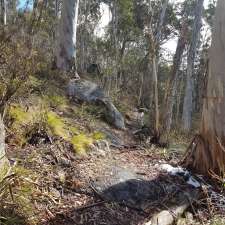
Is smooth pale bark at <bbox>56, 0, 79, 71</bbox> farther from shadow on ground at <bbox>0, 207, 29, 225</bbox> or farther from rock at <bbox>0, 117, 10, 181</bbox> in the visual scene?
shadow on ground at <bbox>0, 207, 29, 225</bbox>

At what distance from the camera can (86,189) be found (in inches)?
160

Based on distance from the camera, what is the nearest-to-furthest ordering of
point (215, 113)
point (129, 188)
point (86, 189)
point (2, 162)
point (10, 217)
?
point (10, 217)
point (2, 162)
point (86, 189)
point (129, 188)
point (215, 113)

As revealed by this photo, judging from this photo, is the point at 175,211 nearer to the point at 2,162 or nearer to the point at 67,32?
the point at 2,162

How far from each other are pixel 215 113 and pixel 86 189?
195 cm

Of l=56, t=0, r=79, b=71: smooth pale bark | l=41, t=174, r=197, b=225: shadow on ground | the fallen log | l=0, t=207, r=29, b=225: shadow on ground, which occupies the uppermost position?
l=56, t=0, r=79, b=71: smooth pale bark

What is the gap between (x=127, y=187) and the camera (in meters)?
4.30

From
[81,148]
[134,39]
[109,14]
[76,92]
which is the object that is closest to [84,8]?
[109,14]

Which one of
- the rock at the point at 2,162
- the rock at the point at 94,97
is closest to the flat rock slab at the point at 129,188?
the rock at the point at 2,162

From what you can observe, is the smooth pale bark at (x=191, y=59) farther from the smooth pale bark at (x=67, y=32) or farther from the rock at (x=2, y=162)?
the rock at (x=2, y=162)

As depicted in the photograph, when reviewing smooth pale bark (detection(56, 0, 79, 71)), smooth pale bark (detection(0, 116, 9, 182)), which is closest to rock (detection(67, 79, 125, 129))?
smooth pale bark (detection(56, 0, 79, 71))

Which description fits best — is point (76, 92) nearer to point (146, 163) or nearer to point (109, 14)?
point (146, 163)

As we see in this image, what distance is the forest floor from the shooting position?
3.43 metres

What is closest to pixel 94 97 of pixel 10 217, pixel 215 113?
pixel 215 113

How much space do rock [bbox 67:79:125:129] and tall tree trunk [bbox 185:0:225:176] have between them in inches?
92.9
